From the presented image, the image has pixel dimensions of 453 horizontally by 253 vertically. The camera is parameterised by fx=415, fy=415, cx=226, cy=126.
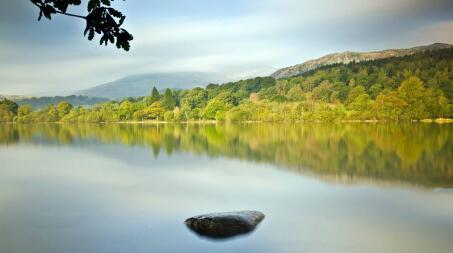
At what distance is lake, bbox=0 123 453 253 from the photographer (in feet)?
31.7

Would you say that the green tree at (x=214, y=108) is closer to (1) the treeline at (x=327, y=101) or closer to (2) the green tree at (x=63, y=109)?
(1) the treeline at (x=327, y=101)

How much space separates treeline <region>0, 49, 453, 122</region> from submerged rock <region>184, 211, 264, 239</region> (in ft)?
289

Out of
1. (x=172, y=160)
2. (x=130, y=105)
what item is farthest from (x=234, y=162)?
(x=130, y=105)

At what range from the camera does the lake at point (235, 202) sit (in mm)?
9648

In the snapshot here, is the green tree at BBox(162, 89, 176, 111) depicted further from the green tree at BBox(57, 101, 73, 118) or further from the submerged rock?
the submerged rock

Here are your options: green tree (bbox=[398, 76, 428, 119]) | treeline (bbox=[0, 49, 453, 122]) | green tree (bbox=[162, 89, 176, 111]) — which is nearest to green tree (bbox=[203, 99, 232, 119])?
treeline (bbox=[0, 49, 453, 122])

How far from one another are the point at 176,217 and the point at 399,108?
88.8 m

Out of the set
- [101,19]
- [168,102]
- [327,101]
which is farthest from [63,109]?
[101,19]

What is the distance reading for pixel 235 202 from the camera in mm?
14117

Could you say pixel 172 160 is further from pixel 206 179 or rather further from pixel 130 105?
pixel 130 105

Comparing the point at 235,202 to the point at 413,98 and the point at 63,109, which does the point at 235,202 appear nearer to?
the point at 413,98

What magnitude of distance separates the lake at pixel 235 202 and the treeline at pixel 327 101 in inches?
2765

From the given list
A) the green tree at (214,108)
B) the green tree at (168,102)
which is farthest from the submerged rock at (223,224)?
the green tree at (168,102)

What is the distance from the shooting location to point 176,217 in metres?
12.0
